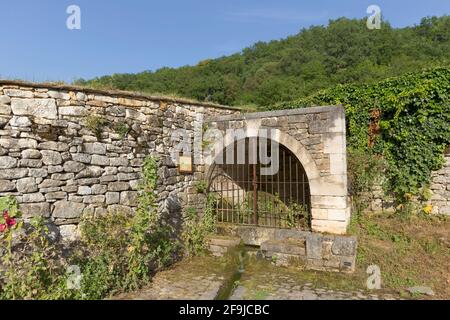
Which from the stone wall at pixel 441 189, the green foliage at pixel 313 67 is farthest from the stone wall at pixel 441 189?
the green foliage at pixel 313 67

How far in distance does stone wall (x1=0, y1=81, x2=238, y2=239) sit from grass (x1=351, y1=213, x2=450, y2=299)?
3.83 m

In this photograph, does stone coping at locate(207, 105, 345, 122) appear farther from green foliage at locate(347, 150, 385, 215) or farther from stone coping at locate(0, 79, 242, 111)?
green foliage at locate(347, 150, 385, 215)

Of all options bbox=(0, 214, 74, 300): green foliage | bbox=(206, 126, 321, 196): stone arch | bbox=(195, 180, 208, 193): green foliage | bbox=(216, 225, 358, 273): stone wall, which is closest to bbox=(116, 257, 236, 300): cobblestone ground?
bbox=(0, 214, 74, 300): green foliage

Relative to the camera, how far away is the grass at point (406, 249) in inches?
173

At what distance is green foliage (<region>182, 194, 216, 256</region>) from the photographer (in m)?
5.86

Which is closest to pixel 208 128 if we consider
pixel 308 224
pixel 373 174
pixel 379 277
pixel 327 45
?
pixel 308 224

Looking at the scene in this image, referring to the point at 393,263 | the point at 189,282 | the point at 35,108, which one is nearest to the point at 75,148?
the point at 35,108

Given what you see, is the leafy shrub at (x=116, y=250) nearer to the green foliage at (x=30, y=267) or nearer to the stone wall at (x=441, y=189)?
the green foliage at (x=30, y=267)

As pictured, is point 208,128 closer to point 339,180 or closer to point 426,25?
point 339,180

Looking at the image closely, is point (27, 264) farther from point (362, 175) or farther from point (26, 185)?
point (362, 175)

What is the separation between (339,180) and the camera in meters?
5.34

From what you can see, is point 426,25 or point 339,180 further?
point 426,25

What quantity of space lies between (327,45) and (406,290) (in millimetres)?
17772
